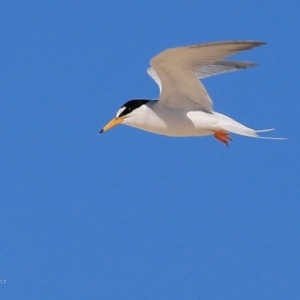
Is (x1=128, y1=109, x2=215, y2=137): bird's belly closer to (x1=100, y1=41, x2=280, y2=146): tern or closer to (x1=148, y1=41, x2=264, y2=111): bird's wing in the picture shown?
(x1=100, y1=41, x2=280, y2=146): tern

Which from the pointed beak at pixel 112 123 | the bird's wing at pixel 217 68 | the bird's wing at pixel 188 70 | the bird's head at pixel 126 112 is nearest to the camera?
the bird's wing at pixel 188 70

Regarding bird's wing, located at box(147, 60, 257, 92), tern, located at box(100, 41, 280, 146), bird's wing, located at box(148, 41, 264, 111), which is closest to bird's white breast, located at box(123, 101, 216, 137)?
tern, located at box(100, 41, 280, 146)

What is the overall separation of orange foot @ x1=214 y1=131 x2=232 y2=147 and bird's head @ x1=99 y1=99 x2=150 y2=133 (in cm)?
105

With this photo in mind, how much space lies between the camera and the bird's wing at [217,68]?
13.7 meters

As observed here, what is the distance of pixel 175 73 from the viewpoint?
1279 centimetres

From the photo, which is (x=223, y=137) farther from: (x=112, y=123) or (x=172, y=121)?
(x=112, y=123)

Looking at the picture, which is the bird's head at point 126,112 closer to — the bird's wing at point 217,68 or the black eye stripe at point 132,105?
the black eye stripe at point 132,105

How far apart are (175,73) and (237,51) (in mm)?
1114

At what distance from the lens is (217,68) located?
14.1 m

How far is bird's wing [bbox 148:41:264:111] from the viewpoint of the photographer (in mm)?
12023

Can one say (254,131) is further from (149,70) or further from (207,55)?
(149,70)

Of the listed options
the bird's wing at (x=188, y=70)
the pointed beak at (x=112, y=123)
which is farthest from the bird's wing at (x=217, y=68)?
the pointed beak at (x=112, y=123)

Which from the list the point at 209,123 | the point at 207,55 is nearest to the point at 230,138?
the point at 209,123

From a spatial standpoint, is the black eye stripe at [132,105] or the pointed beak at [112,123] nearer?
the black eye stripe at [132,105]
